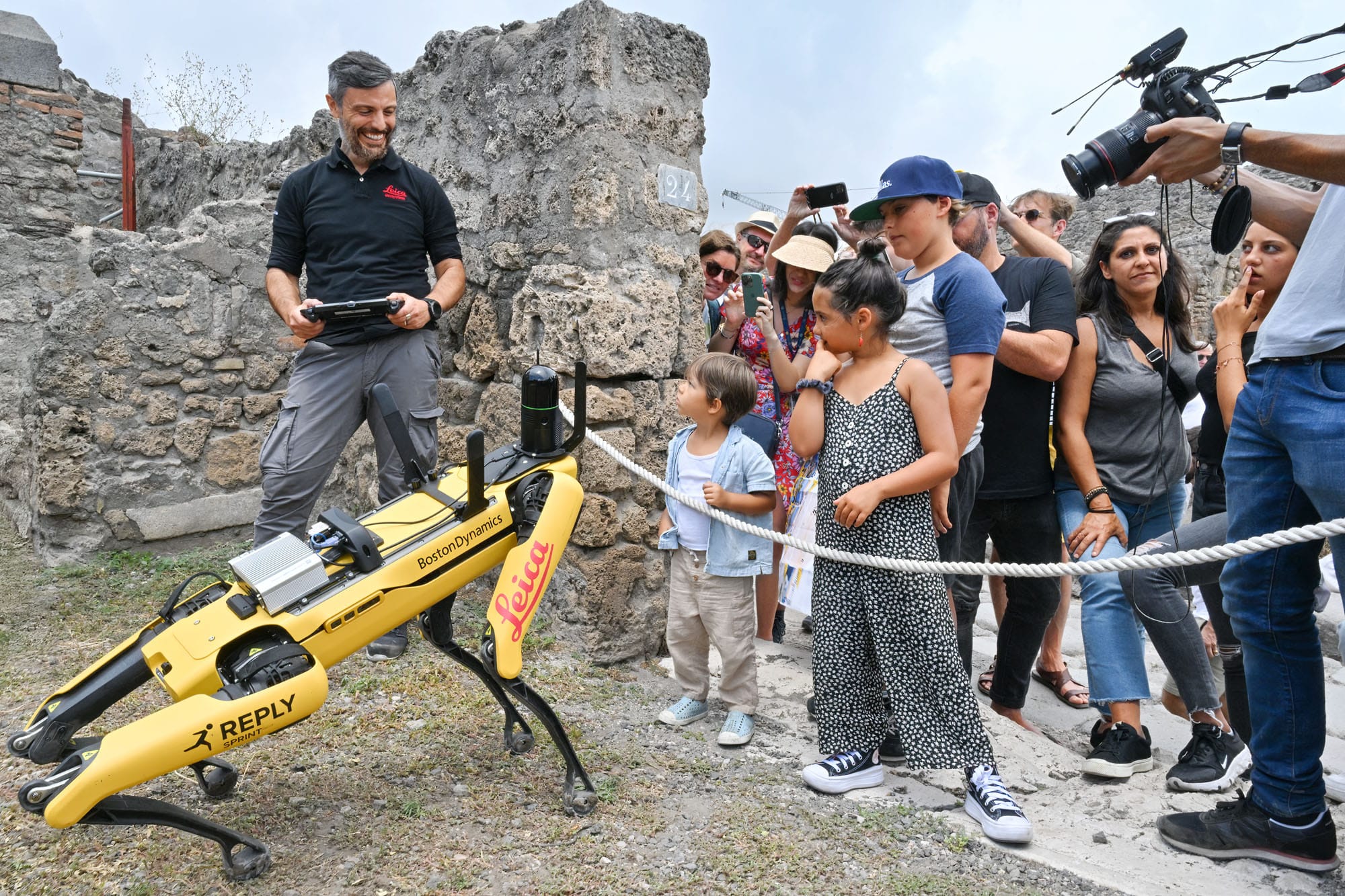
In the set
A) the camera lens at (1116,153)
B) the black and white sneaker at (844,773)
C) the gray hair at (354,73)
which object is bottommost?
the black and white sneaker at (844,773)

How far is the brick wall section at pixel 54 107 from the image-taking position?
657 centimetres

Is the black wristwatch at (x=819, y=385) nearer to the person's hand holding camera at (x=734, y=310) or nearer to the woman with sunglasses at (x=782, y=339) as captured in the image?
the woman with sunglasses at (x=782, y=339)

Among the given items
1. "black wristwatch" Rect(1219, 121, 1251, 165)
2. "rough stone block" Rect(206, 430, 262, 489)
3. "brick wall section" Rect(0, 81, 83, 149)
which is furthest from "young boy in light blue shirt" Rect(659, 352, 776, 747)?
"brick wall section" Rect(0, 81, 83, 149)

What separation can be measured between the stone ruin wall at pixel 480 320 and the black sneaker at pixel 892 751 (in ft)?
3.21

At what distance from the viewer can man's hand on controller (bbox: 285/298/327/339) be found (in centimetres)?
291

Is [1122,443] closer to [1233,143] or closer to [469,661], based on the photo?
[1233,143]

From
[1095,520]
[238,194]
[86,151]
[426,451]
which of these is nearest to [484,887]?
[426,451]

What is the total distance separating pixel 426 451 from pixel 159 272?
6.31 feet

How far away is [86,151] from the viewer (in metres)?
7.99

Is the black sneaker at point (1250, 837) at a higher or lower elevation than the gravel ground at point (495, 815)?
higher

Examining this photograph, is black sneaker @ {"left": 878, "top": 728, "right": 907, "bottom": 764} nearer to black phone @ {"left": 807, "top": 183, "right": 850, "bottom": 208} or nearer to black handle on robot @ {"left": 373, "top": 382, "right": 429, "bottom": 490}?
black handle on robot @ {"left": 373, "top": 382, "right": 429, "bottom": 490}

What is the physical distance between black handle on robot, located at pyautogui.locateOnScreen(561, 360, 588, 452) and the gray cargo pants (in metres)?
0.82

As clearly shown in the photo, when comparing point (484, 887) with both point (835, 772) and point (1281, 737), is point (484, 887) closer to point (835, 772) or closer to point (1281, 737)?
point (835, 772)

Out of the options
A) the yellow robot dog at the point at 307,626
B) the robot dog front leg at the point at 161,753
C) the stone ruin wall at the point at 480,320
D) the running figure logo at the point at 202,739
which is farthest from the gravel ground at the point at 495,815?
the stone ruin wall at the point at 480,320
